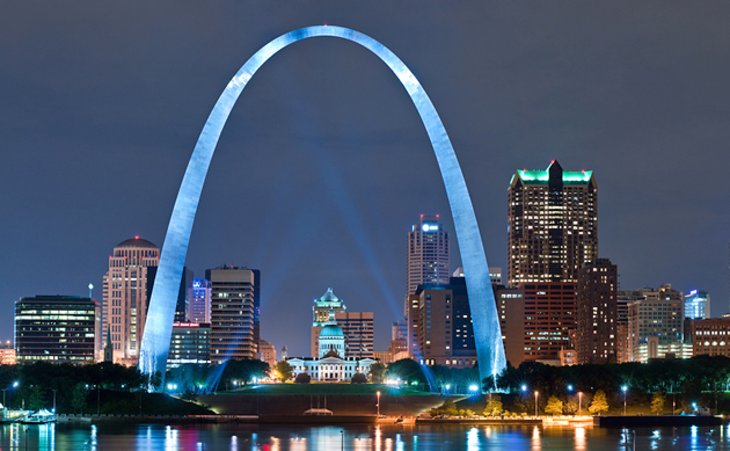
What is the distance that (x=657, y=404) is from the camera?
101 metres

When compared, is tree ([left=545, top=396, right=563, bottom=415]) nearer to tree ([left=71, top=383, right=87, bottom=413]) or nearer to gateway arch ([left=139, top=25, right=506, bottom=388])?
gateway arch ([left=139, top=25, right=506, bottom=388])

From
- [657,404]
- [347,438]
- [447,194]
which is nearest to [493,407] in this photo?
[657,404]

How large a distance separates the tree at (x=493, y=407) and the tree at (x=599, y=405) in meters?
7.03

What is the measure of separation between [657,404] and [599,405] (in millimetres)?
4878

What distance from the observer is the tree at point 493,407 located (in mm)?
96500

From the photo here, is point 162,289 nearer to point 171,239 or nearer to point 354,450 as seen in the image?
point 171,239

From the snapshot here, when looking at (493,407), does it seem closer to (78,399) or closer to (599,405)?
(599,405)

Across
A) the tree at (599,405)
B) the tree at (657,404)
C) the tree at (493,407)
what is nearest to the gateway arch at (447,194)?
the tree at (493,407)

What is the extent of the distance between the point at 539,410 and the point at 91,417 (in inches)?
1288

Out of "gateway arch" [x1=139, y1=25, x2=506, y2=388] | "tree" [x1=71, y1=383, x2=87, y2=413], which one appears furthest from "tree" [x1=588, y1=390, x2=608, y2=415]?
"tree" [x1=71, y1=383, x2=87, y2=413]

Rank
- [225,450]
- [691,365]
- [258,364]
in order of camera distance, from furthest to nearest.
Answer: [258,364]
[691,365]
[225,450]

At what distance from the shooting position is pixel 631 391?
4053 inches

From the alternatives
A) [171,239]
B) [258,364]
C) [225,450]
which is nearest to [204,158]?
[171,239]

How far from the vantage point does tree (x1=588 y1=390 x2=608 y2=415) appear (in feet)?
324
